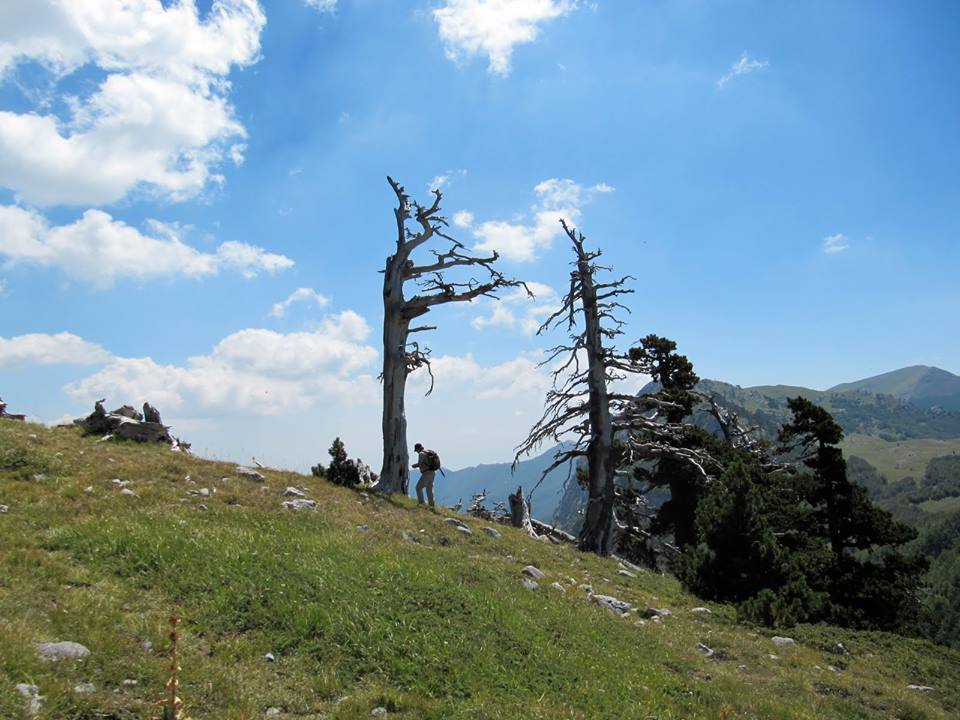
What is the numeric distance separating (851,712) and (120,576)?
11458 mm

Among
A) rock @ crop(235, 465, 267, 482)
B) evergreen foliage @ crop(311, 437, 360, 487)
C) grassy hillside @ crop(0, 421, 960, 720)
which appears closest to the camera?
grassy hillside @ crop(0, 421, 960, 720)

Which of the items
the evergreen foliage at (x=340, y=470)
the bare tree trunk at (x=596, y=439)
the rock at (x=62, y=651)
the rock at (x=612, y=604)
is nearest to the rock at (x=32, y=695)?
the rock at (x=62, y=651)

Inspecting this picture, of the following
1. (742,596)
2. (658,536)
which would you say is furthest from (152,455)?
→ (658,536)

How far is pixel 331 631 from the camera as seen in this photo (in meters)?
9.08

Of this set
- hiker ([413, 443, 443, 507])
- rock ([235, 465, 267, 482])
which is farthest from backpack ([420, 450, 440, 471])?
rock ([235, 465, 267, 482])

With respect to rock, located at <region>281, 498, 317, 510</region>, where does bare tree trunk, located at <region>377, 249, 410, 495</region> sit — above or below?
above

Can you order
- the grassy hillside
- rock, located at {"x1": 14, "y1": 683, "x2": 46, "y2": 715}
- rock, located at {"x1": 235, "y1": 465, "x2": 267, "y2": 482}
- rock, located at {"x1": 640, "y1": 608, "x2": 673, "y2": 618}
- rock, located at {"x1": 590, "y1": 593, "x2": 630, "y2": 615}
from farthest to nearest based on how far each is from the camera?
rock, located at {"x1": 235, "y1": 465, "x2": 267, "y2": 482} < rock, located at {"x1": 640, "y1": 608, "x2": 673, "y2": 618} < rock, located at {"x1": 590, "y1": 593, "x2": 630, "y2": 615} < the grassy hillside < rock, located at {"x1": 14, "y1": 683, "x2": 46, "y2": 715}

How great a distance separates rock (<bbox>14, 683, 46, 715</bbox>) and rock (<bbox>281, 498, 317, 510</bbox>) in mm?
9565

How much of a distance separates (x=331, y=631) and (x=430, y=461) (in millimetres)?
13771

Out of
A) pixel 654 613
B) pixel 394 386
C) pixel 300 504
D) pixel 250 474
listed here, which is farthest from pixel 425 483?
pixel 654 613

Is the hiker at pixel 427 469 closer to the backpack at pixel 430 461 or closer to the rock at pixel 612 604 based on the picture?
the backpack at pixel 430 461

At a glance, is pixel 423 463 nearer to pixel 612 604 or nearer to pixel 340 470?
pixel 340 470

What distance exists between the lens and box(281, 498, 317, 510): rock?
1607 cm

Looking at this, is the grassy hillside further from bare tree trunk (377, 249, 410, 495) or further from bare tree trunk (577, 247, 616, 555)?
bare tree trunk (577, 247, 616, 555)
